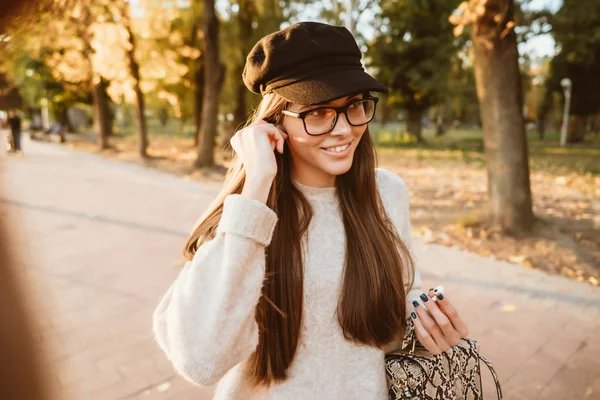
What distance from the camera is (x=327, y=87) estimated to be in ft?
4.81

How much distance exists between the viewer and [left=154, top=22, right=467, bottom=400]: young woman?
4.23 feet

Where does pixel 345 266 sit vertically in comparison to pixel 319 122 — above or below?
below

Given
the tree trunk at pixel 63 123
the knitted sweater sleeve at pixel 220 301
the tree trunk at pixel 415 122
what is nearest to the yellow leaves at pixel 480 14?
the knitted sweater sleeve at pixel 220 301

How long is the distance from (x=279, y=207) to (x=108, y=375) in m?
2.59

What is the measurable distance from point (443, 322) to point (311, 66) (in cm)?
98

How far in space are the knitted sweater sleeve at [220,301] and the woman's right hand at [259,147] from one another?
14 centimetres

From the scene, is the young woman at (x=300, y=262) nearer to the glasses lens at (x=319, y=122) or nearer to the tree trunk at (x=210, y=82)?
the glasses lens at (x=319, y=122)

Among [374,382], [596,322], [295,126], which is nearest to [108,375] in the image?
[374,382]

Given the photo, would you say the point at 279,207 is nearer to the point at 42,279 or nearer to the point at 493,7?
the point at 42,279

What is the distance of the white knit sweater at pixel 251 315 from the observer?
125cm

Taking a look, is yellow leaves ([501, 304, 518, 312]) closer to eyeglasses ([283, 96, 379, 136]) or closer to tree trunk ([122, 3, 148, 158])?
eyeglasses ([283, 96, 379, 136])

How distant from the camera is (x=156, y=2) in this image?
14930mm

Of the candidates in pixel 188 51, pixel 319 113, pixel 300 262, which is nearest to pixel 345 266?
pixel 300 262

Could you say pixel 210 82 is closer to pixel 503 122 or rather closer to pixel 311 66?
pixel 503 122
